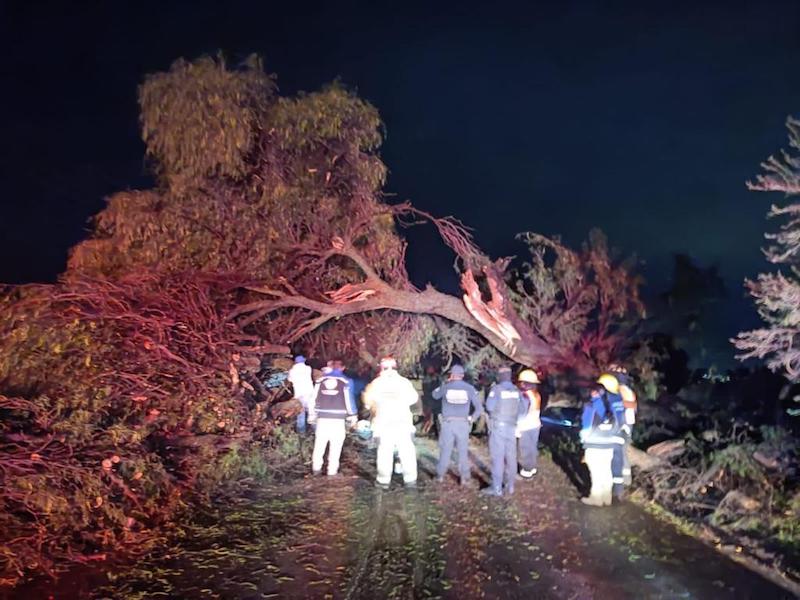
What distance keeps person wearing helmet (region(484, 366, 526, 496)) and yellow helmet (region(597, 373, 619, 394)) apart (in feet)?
3.51

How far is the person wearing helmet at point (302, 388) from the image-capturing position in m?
12.0

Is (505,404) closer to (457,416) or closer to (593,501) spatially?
(457,416)

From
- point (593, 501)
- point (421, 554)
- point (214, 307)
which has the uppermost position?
point (214, 307)

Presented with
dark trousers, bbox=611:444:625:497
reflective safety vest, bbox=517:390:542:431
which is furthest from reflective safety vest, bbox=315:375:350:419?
dark trousers, bbox=611:444:625:497

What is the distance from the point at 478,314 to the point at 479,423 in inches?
89.2

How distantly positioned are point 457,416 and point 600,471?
1887 mm

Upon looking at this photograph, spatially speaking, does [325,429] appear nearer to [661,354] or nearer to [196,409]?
[196,409]

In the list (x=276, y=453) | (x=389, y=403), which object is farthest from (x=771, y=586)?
(x=276, y=453)

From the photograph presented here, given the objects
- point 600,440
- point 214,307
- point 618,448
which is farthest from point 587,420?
point 214,307

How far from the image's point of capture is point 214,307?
442 inches

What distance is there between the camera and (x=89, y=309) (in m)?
9.74

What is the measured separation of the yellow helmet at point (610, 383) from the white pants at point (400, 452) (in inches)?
100

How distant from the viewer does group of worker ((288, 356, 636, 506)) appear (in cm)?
813

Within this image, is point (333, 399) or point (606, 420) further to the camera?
point (333, 399)
